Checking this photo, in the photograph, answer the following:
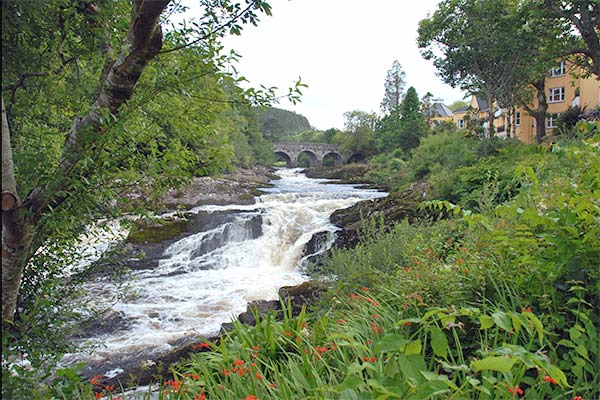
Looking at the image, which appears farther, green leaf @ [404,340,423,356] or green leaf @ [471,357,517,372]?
green leaf @ [404,340,423,356]

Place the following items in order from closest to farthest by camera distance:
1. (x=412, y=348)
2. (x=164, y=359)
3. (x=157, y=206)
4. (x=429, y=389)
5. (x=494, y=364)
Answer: (x=494, y=364) < (x=429, y=389) < (x=412, y=348) < (x=157, y=206) < (x=164, y=359)

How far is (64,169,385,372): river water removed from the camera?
22.6ft

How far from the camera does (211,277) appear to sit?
1035 cm

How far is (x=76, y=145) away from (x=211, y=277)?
8.91 meters

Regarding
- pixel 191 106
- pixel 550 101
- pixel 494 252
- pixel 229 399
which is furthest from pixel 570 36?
pixel 550 101

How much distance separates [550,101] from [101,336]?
36091mm

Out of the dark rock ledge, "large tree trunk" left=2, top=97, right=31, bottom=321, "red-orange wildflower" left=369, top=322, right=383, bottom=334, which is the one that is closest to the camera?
"large tree trunk" left=2, top=97, right=31, bottom=321

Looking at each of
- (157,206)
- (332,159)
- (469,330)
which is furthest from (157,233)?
(332,159)

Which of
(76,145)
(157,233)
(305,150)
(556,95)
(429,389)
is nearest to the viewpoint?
(429,389)

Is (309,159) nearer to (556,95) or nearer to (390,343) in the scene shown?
(556,95)

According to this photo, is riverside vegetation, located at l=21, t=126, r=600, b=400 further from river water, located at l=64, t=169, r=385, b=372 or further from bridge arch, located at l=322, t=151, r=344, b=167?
bridge arch, located at l=322, t=151, r=344, b=167

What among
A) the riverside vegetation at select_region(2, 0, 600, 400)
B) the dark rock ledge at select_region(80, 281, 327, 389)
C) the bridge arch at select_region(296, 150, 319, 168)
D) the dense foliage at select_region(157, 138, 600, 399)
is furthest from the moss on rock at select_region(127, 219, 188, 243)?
the bridge arch at select_region(296, 150, 319, 168)

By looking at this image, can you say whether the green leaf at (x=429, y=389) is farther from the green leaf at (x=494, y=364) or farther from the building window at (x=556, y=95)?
the building window at (x=556, y=95)

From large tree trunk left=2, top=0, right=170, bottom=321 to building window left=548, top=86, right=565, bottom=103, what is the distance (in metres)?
36.9
